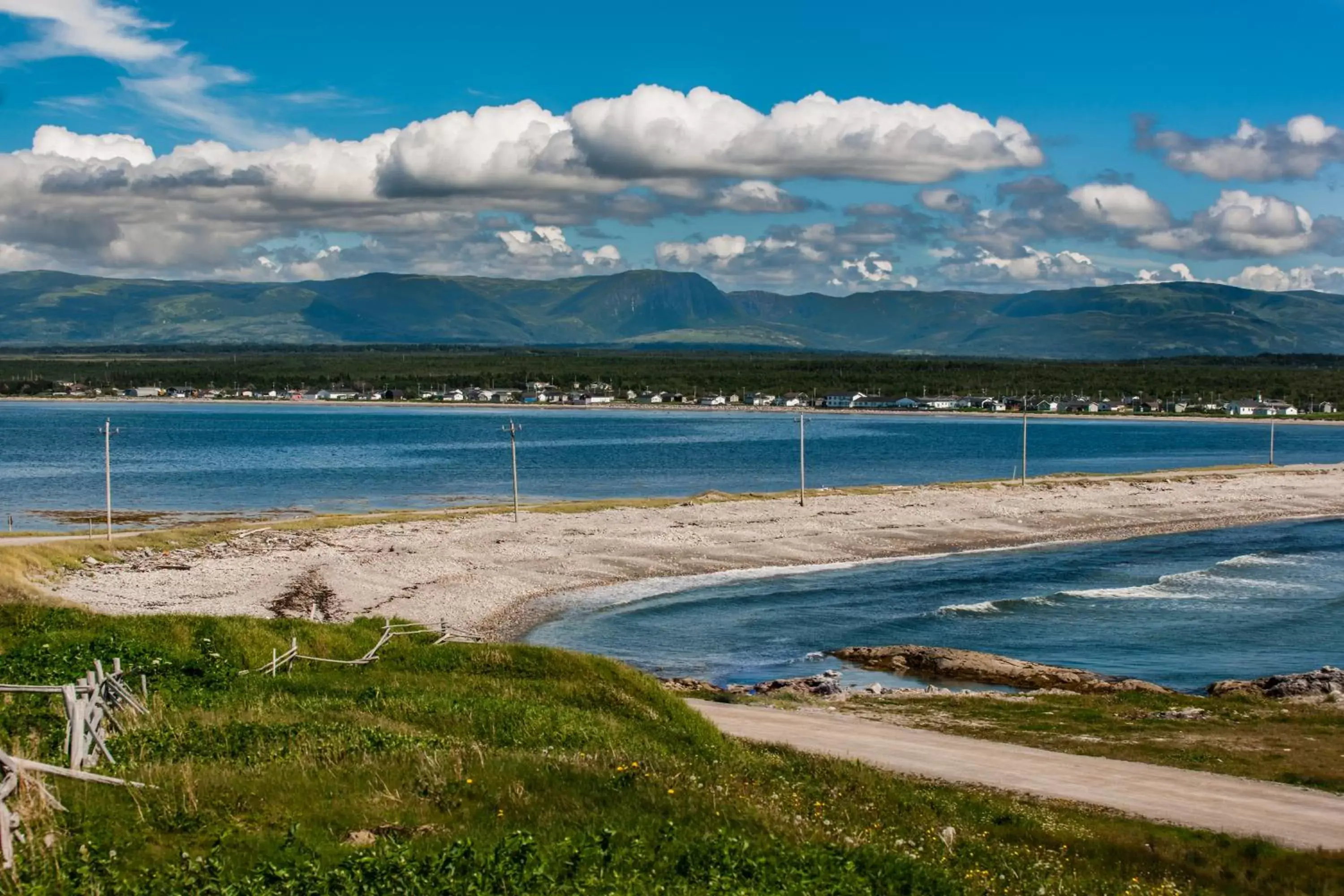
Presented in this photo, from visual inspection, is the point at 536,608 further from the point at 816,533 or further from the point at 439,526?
the point at 816,533

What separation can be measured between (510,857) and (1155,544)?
6547 centimetres

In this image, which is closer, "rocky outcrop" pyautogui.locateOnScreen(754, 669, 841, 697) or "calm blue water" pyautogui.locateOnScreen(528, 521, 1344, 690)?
"rocky outcrop" pyautogui.locateOnScreen(754, 669, 841, 697)

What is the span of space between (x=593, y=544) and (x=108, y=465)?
23856mm

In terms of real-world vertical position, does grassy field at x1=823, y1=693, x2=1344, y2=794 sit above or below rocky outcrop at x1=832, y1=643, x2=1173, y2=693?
above

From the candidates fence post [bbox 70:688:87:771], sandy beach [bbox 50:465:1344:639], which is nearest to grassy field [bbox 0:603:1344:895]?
fence post [bbox 70:688:87:771]

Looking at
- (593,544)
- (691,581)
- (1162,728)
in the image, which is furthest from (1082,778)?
(593,544)

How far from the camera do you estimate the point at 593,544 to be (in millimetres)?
61625

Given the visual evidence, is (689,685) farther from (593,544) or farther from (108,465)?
(108,465)

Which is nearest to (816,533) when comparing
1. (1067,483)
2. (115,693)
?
(1067,483)

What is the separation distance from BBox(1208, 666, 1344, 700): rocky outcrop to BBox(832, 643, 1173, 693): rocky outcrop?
5.45 feet

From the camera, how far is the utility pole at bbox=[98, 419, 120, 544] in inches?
2180

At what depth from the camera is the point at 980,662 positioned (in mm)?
37625

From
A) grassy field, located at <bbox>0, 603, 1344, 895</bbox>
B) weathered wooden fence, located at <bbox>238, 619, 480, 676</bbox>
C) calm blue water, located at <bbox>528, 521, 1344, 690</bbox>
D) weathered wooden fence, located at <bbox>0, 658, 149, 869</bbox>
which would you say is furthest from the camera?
calm blue water, located at <bbox>528, 521, 1344, 690</bbox>

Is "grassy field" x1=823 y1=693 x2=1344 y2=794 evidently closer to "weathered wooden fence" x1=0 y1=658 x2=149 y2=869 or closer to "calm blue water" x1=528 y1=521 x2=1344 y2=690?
"calm blue water" x1=528 y1=521 x2=1344 y2=690
